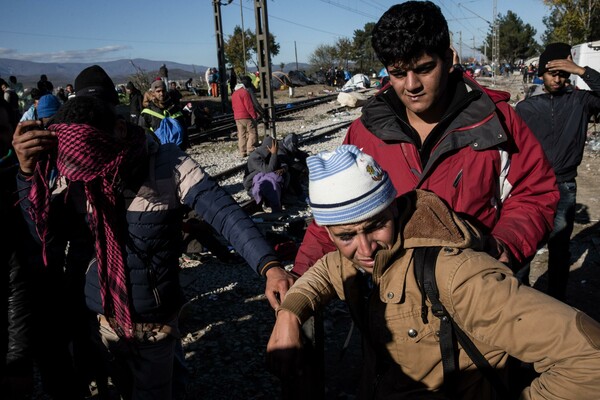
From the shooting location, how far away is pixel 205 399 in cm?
387

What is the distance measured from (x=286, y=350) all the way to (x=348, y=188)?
63cm

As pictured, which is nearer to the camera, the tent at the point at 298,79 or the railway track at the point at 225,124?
the railway track at the point at 225,124

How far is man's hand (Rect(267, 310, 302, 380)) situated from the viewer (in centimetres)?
173

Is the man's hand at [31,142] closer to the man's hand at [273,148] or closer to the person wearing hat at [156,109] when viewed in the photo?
the person wearing hat at [156,109]

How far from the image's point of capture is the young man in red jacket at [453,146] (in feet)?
7.02

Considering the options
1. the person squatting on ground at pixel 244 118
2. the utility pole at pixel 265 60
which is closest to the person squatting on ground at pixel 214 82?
the utility pole at pixel 265 60

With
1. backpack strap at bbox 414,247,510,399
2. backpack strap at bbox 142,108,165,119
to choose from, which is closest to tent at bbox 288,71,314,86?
backpack strap at bbox 142,108,165,119

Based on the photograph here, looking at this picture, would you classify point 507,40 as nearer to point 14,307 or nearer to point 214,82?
point 214,82

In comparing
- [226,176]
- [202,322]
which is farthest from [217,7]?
[202,322]

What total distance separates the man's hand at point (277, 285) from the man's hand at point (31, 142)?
4.06ft

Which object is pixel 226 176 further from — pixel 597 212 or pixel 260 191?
pixel 597 212

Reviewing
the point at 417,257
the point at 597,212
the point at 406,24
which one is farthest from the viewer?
the point at 597,212

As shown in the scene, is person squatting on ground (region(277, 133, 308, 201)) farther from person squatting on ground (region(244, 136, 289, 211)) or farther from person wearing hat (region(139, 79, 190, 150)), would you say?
person wearing hat (region(139, 79, 190, 150))

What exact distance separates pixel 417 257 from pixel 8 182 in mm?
2284
